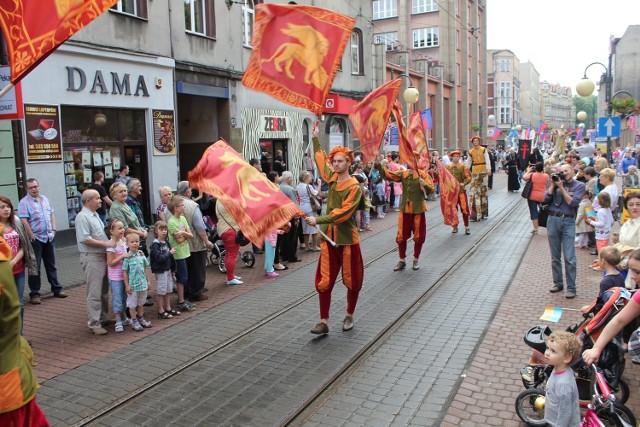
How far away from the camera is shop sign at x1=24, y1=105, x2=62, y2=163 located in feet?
41.1

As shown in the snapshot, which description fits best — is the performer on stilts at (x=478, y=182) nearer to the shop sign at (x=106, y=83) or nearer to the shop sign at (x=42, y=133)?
the shop sign at (x=106, y=83)

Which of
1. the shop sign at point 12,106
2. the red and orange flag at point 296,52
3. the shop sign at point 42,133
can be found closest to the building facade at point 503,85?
the shop sign at point 42,133

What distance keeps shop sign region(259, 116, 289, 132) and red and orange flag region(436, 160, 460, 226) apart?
A: 8997 millimetres

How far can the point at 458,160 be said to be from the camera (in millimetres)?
15547

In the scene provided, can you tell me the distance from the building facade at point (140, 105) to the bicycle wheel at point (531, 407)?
36.9 ft

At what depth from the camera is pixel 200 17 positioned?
18047mm

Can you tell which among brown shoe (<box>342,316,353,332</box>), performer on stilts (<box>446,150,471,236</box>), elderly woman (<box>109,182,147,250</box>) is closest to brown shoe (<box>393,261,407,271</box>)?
brown shoe (<box>342,316,353,332</box>)

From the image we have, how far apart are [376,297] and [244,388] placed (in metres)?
3.51

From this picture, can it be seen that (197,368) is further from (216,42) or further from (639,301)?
(216,42)

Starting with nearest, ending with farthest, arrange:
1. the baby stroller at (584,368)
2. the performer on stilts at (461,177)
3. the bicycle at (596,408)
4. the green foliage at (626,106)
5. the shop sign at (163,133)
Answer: the bicycle at (596,408), the baby stroller at (584,368), the performer on stilts at (461,177), the shop sign at (163,133), the green foliage at (626,106)

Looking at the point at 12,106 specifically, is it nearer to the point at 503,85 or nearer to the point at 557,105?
the point at 503,85

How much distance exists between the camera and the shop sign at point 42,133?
12.5 metres

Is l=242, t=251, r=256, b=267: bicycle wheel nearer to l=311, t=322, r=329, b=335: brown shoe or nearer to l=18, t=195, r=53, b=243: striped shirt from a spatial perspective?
l=18, t=195, r=53, b=243: striped shirt

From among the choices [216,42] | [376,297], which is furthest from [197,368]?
[216,42]
